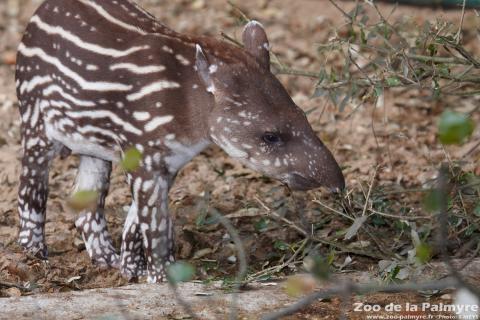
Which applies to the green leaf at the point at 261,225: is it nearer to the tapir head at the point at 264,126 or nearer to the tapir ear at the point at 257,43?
the tapir head at the point at 264,126

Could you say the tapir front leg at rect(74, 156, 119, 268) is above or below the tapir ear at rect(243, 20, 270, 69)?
below

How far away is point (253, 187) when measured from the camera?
7.50m

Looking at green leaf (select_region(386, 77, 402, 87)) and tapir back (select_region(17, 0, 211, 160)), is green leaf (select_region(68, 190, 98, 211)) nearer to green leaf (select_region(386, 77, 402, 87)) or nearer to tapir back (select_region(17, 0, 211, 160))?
tapir back (select_region(17, 0, 211, 160))

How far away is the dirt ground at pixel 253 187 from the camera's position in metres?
6.28

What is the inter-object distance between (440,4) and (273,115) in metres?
5.74

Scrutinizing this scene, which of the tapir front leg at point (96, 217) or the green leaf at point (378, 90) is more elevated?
the green leaf at point (378, 90)

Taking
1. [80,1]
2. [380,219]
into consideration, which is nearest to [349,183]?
[380,219]

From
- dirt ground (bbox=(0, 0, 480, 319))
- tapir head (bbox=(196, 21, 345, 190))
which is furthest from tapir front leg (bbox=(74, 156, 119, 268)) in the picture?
tapir head (bbox=(196, 21, 345, 190))

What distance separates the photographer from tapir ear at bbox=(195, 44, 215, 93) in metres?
5.42

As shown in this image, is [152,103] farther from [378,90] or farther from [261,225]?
[378,90]

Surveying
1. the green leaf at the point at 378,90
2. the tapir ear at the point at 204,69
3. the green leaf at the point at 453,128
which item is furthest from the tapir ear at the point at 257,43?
the green leaf at the point at 453,128

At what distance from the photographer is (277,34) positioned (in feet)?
34.8

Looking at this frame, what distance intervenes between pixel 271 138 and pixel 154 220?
0.86 m

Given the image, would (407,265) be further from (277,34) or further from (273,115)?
(277,34)
